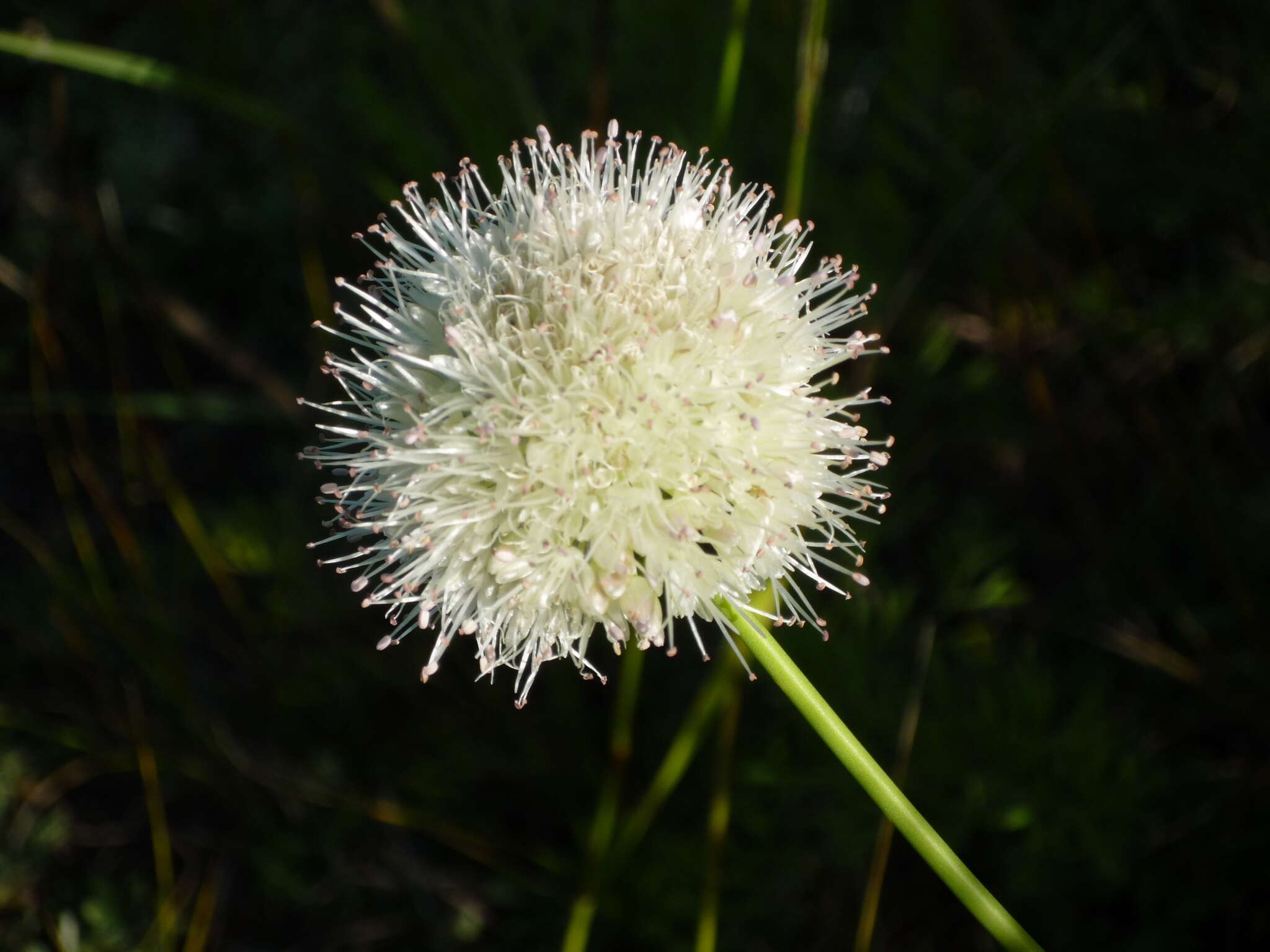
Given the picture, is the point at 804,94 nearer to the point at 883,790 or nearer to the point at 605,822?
the point at 883,790

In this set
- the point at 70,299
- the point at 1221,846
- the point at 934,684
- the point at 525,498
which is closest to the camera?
the point at 525,498

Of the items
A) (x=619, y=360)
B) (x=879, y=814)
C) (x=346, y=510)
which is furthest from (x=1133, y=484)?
(x=346, y=510)

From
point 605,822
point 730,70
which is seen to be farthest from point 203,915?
point 730,70

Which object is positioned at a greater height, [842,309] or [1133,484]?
[1133,484]

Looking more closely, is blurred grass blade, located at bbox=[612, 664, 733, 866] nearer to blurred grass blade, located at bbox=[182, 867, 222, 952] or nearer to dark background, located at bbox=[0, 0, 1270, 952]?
dark background, located at bbox=[0, 0, 1270, 952]

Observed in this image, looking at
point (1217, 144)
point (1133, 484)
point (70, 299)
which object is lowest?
point (70, 299)

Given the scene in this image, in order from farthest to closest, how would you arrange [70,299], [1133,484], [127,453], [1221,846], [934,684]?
[70,299]
[127,453]
[1133,484]
[934,684]
[1221,846]

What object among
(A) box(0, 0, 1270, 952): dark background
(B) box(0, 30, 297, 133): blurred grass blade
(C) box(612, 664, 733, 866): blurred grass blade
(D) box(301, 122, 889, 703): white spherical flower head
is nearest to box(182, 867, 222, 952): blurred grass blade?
(A) box(0, 0, 1270, 952): dark background

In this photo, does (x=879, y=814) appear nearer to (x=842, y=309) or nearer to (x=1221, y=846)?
(x=1221, y=846)
